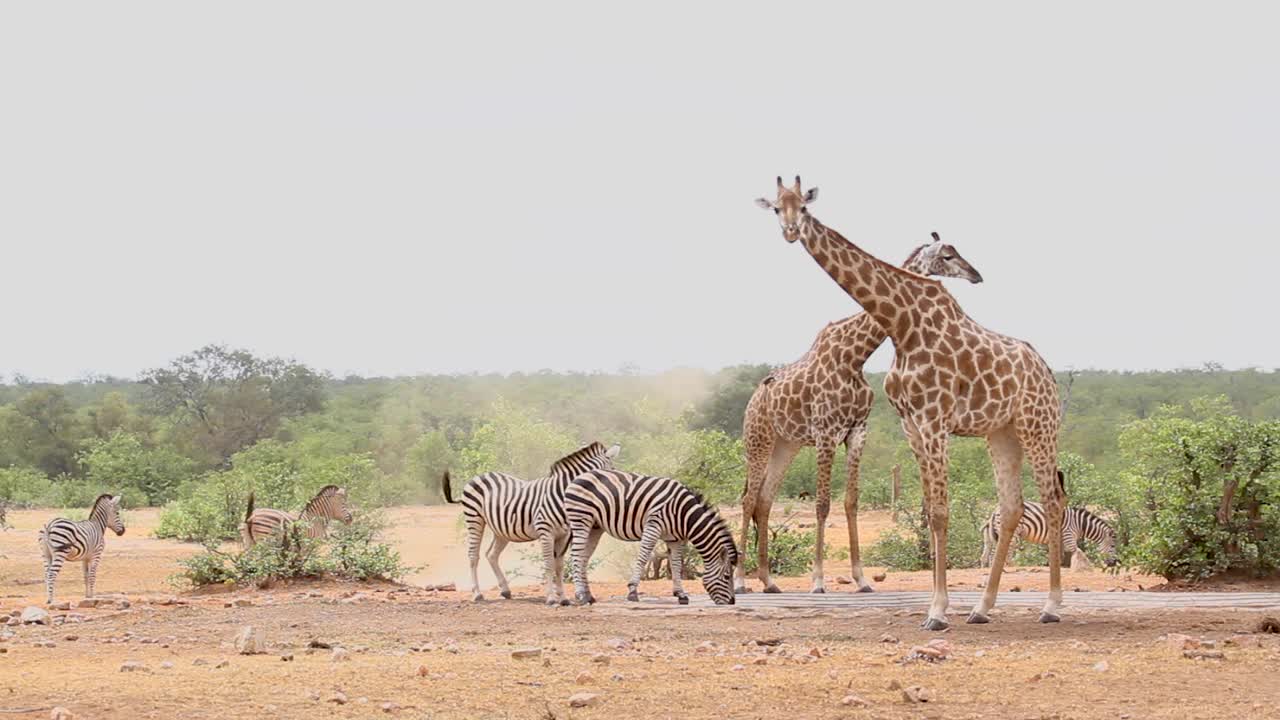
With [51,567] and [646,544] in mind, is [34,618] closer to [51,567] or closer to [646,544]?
[51,567]

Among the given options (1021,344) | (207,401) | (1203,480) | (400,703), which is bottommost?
(400,703)

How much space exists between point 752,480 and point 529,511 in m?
2.26

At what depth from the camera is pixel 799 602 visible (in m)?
12.2

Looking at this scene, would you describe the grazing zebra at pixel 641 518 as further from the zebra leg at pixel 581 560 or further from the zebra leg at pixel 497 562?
the zebra leg at pixel 497 562

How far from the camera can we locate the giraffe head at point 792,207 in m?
10.7

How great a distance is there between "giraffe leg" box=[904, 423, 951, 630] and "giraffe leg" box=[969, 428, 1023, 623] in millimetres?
428

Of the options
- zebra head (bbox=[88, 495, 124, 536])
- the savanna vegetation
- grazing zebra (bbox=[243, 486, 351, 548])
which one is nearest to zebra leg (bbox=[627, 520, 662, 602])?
the savanna vegetation

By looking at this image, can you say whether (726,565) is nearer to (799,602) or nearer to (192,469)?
(799,602)

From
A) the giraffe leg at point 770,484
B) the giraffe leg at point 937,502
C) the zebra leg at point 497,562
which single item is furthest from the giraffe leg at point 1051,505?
the zebra leg at point 497,562

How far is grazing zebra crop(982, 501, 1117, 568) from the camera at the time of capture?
17.0 meters

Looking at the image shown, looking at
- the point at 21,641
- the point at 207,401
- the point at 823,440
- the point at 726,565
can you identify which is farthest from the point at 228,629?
the point at 207,401

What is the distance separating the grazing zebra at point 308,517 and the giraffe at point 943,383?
8.89 m

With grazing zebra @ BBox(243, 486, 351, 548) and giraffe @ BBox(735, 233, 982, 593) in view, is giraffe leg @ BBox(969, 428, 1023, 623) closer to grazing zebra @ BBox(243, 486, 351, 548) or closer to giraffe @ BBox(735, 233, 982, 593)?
giraffe @ BBox(735, 233, 982, 593)

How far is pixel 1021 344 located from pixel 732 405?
3769 cm
